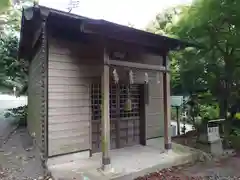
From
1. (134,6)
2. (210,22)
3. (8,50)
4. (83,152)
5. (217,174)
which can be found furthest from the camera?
(134,6)

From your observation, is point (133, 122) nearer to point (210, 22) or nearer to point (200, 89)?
point (200, 89)

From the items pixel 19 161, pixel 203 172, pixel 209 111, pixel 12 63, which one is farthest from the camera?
pixel 12 63

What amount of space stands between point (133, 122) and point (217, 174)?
2635 millimetres

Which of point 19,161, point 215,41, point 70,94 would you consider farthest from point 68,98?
point 215,41

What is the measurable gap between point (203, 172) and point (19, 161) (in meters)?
4.56

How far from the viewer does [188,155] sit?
591cm

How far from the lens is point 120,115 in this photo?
6.45 metres

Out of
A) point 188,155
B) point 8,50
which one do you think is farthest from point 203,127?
point 8,50

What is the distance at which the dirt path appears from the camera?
16.0 ft

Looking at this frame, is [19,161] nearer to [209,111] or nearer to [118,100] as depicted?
[118,100]

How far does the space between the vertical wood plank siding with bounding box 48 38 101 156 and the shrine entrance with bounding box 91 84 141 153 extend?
1.09 ft

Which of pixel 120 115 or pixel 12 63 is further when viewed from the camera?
pixel 12 63

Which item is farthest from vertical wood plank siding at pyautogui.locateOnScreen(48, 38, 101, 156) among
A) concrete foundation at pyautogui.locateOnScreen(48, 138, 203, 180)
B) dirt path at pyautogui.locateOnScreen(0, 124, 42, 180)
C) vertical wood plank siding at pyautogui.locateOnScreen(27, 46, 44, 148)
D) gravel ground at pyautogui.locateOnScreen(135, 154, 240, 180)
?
gravel ground at pyautogui.locateOnScreen(135, 154, 240, 180)

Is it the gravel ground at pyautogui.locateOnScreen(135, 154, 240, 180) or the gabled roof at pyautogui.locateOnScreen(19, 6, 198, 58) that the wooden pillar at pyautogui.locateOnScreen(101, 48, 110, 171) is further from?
the gravel ground at pyautogui.locateOnScreen(135, 154, 240, 180)
